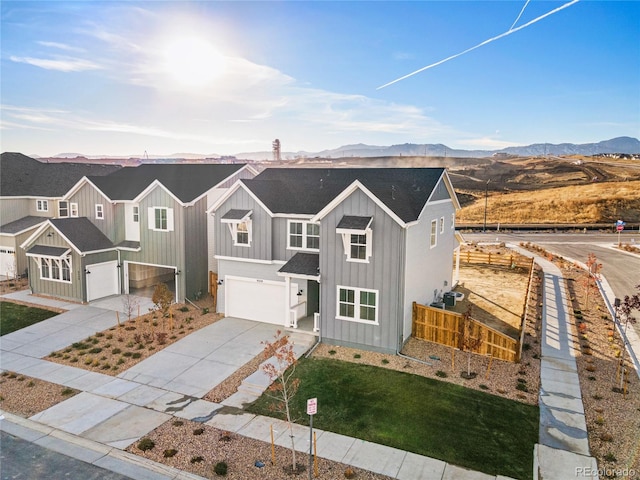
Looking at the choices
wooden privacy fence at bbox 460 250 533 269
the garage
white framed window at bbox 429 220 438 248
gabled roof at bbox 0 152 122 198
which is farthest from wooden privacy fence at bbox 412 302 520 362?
gabled roof at bbox 0 152 122 198

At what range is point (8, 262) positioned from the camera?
31.3 meters

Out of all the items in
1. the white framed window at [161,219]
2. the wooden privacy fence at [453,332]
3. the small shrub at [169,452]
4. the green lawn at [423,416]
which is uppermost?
the white framed window at [161,219]

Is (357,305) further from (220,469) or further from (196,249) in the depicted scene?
(196,249)

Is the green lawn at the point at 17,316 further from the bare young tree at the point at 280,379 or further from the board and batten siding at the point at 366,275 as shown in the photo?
the board and batten siding at the point at 366,275

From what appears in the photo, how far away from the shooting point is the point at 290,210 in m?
21.4

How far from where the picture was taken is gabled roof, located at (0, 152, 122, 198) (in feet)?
111

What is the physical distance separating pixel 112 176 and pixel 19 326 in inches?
500

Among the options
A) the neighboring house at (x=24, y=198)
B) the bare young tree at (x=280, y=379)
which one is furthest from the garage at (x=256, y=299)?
the neighboring house at (x=24, y=198)

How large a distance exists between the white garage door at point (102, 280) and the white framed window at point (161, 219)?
3625 millimetres

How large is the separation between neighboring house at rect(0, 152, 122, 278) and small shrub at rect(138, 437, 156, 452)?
2228cm

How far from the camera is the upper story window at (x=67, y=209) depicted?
96.6ft

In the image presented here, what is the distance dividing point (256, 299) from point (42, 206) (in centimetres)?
2169

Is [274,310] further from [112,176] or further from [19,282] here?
[19,282]

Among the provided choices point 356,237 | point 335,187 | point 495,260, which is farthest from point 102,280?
point 495,260
